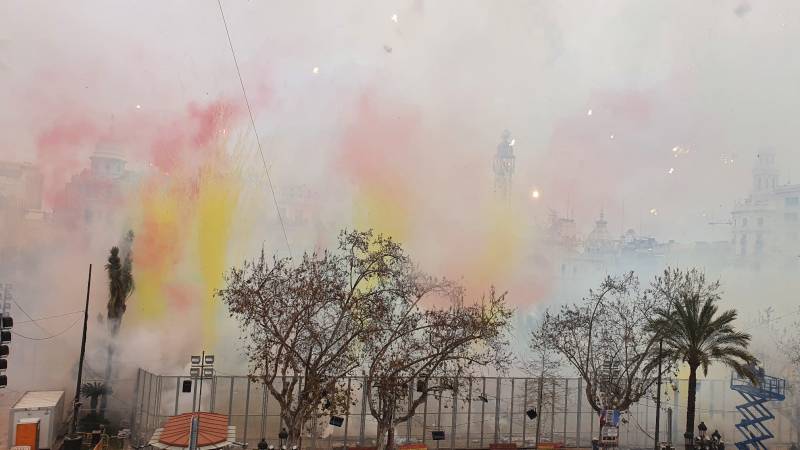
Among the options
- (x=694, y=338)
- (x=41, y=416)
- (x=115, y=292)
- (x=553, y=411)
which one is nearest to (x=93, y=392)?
(x=41, y=416)

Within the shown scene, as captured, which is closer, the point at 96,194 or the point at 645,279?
the point at 96,194

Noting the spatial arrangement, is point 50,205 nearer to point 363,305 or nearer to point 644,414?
point 363,305

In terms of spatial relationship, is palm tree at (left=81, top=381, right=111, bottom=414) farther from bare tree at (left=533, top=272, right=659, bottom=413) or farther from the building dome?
bare tree at (left=533, top=272, right=659, bottom=413)

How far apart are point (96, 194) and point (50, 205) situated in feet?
7.67

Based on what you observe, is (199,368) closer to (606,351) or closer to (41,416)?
(41,416)

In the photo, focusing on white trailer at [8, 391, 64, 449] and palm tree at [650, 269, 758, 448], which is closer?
white trailer at [8, 391, 64, 449]

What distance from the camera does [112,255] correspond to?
96.2 ft

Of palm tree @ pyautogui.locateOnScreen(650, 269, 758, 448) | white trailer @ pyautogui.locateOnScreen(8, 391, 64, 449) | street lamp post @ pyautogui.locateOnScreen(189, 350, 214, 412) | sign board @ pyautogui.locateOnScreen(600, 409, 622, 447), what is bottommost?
white trailer @ pyautogui.locateOnScreen(8, 391, 64, 449)

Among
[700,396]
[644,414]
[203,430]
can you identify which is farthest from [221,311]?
[700,396]

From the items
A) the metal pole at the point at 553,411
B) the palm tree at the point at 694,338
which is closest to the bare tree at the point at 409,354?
the metal pole at the point at 553,411

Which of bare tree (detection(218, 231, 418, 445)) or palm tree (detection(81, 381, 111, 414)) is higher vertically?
bare tree (detection(218, 231, 418, 445))

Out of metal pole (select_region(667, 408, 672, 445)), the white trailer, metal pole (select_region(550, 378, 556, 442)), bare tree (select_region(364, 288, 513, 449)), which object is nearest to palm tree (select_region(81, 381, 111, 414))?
the white trailer

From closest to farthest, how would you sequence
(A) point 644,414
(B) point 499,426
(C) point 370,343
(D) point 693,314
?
(C) point 370,343, (D) point 693,314, (B) point 499,426, (A) point 644,414

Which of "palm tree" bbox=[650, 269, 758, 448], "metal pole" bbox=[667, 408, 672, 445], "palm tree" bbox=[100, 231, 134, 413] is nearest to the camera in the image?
"palm tree" bbox=[650, 269, 758, 448]
